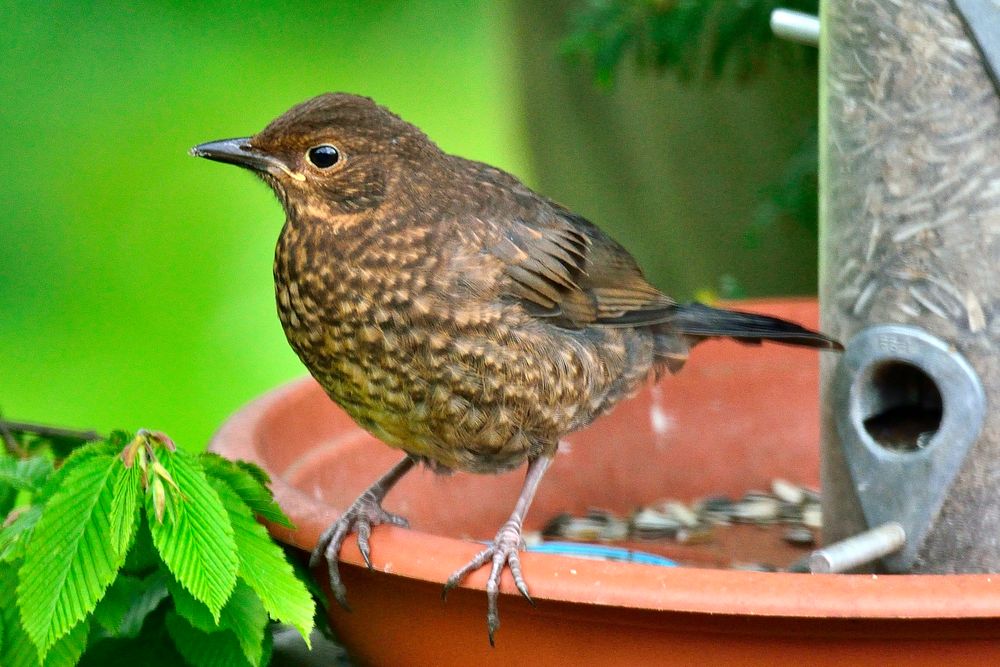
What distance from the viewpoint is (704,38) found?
Result: 433 centimetres

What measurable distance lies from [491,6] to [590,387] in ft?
9.05

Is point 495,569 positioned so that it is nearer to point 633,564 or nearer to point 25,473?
point 633,564

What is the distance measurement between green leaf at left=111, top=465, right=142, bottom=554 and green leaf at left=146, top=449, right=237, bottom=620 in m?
0.03

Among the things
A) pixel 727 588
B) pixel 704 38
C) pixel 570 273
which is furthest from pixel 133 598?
pixel 704 38

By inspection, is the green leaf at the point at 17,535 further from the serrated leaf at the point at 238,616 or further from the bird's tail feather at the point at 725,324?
the bird's tail feather at the point at 725,324

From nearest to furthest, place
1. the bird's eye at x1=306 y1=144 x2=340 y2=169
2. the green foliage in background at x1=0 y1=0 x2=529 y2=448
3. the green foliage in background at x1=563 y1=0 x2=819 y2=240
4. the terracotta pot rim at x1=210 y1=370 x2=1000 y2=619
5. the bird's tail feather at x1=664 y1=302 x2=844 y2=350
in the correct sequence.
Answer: the terracotta pot rim at x1=210 y1=370 x2=1000 y2=619 < the bird's eye at x1=306 y1=144 x2=340 y2=169 < the bird's tail feather at x1=664 y1=302 x2=844 y2=350 < the green foliage in background at x1=563 y1=0 x2=819 y2=240 < the green foliage in background at x1=0 y1=0 x2=529 y2=448

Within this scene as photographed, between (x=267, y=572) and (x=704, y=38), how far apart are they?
262 cm

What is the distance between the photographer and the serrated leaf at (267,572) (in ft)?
7.27

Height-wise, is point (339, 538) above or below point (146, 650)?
above

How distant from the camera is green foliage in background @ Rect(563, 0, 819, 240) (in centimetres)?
405

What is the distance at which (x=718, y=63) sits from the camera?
4.04 meters

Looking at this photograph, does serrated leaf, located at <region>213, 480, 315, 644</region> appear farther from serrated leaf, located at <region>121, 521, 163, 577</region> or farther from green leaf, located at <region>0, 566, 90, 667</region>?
green leaf, located at <region>0, 566, 90, 667</region>

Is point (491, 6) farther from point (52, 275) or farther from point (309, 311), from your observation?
point (309, 311)

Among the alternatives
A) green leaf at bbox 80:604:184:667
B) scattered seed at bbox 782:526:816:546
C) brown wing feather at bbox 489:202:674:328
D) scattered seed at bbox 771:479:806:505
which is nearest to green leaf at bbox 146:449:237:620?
green leaf at bbox 80:604:184:667
